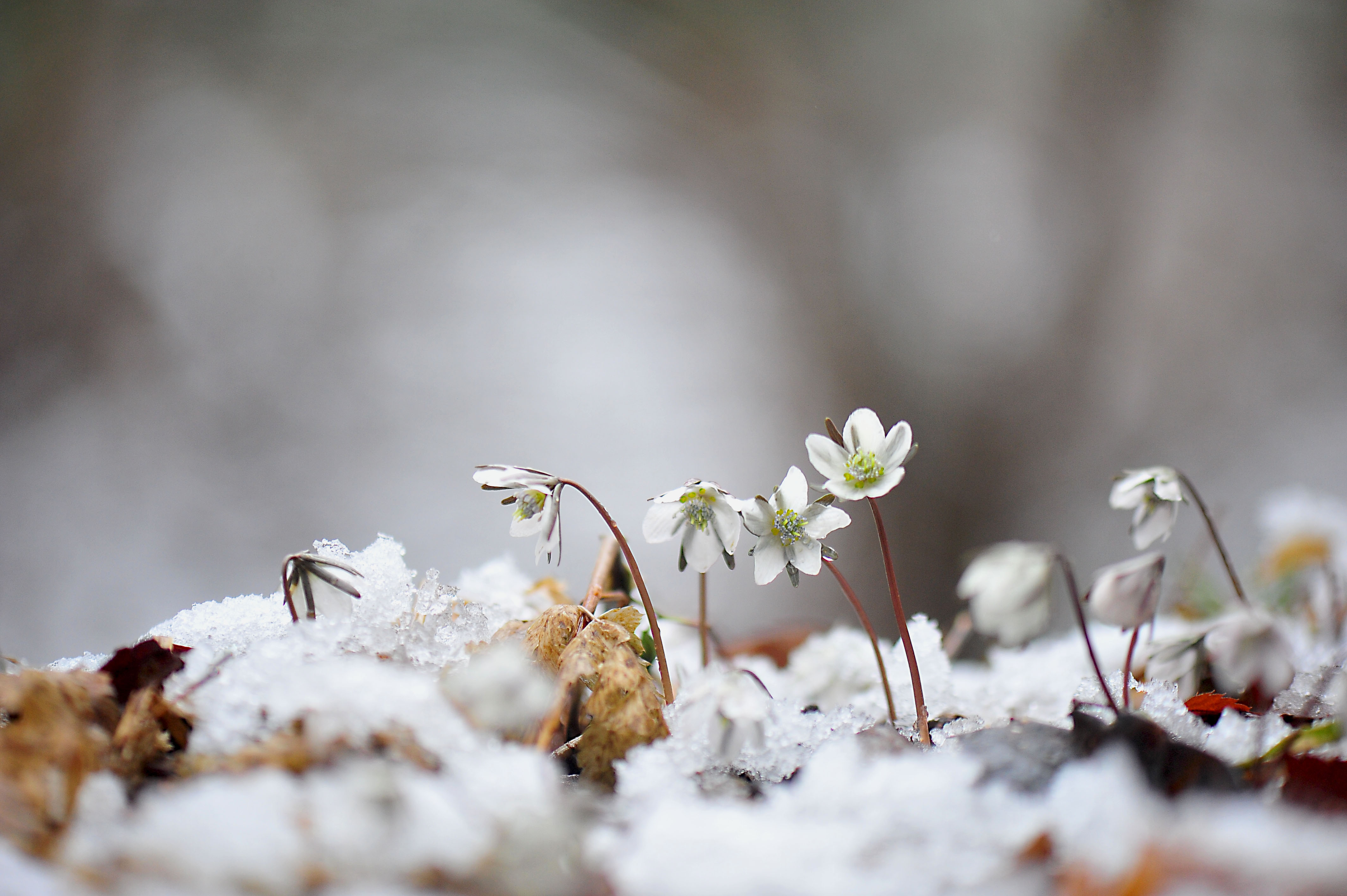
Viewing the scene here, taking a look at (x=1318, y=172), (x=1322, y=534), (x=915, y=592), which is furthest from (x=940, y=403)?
→ (x=1322, y=534)

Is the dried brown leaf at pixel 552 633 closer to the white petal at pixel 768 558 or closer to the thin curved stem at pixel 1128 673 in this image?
the white petal at pixel 768 558

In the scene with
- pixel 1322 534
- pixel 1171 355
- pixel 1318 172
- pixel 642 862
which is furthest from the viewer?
pixel 1171 355

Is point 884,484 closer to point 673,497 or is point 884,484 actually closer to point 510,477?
point 673,497

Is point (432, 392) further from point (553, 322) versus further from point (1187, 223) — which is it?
point (1187, 223)

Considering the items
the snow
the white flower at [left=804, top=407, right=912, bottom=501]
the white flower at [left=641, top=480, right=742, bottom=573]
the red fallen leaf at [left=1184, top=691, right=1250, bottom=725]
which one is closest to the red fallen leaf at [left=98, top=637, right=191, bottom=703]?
the snow

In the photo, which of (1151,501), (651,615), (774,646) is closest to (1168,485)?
(1151,501)
